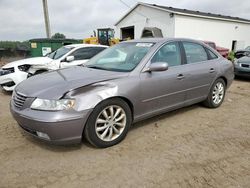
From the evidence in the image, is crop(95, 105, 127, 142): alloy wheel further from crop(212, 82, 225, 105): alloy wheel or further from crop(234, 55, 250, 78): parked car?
crop(234, 55, 250, 78): parked car

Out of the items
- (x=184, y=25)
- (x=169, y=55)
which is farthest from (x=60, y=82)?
(x=184, y=25)

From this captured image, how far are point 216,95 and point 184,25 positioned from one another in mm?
15011

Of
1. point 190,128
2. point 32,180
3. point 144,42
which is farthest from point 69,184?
point 144,42

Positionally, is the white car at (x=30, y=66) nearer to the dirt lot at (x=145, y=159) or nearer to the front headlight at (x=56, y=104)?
the dirt lot at (x=145, y=159)

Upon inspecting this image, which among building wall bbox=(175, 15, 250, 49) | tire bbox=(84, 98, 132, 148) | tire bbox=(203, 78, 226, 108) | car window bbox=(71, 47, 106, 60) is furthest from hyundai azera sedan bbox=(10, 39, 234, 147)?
building wall bbox=(175, 15, 250, 49)

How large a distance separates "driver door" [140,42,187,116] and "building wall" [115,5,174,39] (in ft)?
49.2

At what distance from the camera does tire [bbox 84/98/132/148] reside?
3.13 meters

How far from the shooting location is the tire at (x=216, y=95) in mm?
4980

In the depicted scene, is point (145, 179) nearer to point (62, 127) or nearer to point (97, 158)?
point (97, 158)

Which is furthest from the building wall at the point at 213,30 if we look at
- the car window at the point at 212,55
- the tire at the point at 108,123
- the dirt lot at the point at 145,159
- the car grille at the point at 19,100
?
the car grille at the point at 19,100

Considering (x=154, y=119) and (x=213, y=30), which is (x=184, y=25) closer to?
(x=213, y=30)

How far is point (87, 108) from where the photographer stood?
300cm

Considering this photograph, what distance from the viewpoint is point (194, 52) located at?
463cm

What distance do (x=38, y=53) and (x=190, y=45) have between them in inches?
468
